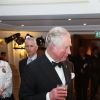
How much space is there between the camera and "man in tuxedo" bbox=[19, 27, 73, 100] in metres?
2.53

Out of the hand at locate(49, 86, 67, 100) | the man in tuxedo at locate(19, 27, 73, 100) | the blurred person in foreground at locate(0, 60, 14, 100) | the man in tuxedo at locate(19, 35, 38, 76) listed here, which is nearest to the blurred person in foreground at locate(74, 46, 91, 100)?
the man in tuxedo at locate(19, 35, 38, 76)

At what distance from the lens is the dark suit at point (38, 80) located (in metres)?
2.53

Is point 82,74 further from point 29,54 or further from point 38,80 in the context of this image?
point 38,80

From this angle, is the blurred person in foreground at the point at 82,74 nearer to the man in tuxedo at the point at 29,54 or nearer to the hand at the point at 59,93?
the man in tuxedo at the point at 29,54

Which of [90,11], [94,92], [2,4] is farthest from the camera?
[94,92]

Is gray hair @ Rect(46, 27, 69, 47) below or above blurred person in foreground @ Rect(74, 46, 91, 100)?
above

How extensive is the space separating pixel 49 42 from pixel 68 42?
0.15 m

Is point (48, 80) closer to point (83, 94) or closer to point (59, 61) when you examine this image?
point (59, 61)

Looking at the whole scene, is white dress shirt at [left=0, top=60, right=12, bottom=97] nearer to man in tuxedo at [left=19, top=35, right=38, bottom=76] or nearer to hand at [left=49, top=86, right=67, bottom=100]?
man in tuxedo at [left=19, top=35, right=38, bottom=76]

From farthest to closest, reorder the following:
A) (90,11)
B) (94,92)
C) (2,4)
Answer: (94,92) → (2,4) → (90,11)

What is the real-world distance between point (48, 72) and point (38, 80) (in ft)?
0.35

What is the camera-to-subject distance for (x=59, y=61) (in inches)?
104

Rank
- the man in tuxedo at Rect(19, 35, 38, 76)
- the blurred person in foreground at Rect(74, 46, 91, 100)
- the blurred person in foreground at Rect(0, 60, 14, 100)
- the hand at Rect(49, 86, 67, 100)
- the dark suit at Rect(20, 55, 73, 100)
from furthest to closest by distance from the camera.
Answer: the blurred person in foreground at Rect(74, 46, 91, 100), the man in tuxedo at Rect(19, 35, 38, 76), the blurred person in foreground at Rect(0, 60, 14, 100), the dark suit at Rect(20, 55, 73, 100), the hand at Rect(49, 86, 67, 100)

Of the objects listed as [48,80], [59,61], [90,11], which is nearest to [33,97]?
[48,80]
